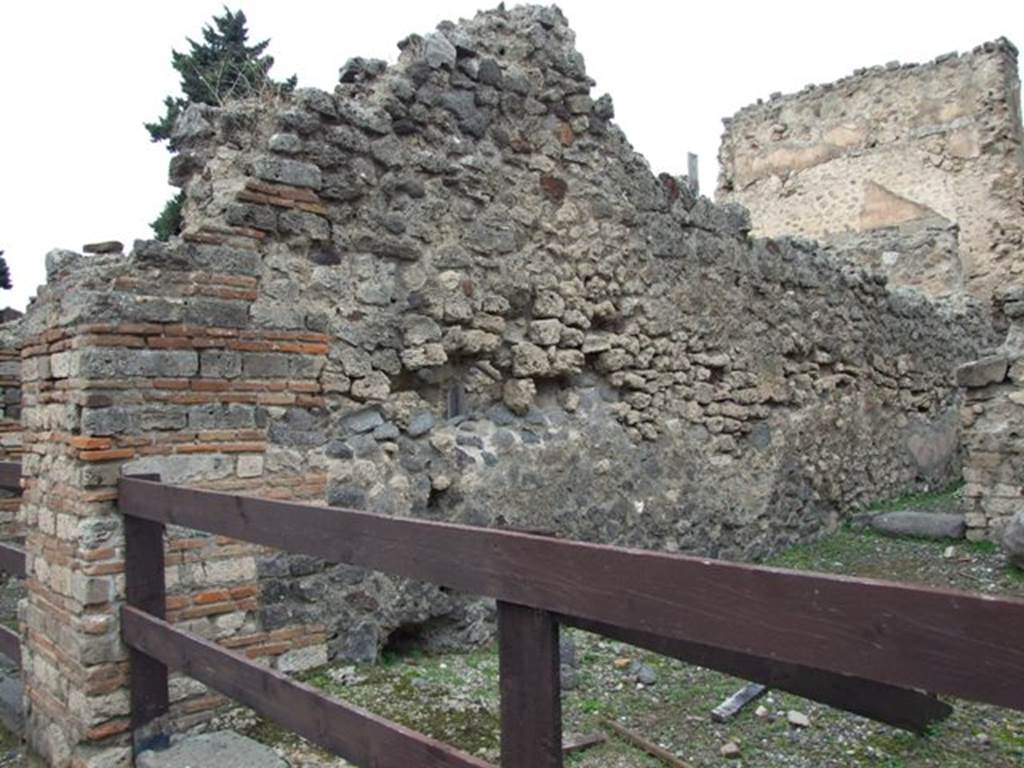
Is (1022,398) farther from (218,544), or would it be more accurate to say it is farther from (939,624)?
(939,624)

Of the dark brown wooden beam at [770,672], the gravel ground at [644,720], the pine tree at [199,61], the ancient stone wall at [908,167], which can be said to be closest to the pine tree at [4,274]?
the pine tree at [199,61]

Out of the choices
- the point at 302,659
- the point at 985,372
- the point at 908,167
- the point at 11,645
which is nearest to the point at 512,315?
the point at 302,659

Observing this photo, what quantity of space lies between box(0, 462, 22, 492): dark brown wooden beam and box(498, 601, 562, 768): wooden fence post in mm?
3232

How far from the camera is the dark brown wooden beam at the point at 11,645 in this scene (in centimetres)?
379

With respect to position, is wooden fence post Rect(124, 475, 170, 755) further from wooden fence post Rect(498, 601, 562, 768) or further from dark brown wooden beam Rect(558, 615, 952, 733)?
wooden fence post Rect(498, 601, 562, 768)

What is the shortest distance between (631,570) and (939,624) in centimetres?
50

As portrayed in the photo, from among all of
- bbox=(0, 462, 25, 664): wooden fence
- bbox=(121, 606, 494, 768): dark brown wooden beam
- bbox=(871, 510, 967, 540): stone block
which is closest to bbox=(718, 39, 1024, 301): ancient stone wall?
bbox=(871, 510, 967, 540): stone block

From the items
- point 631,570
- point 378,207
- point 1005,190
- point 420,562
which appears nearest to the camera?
point 631,570

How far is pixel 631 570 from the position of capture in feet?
4.82

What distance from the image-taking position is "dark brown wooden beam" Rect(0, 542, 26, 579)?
147 inches

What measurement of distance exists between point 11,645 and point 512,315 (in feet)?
10.0

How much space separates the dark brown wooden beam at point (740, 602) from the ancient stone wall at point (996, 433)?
6.10m

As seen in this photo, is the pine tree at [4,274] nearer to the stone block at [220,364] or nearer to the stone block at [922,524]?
the stone block at [220,364]

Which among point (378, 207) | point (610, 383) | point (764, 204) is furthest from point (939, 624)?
point (764, 204)
